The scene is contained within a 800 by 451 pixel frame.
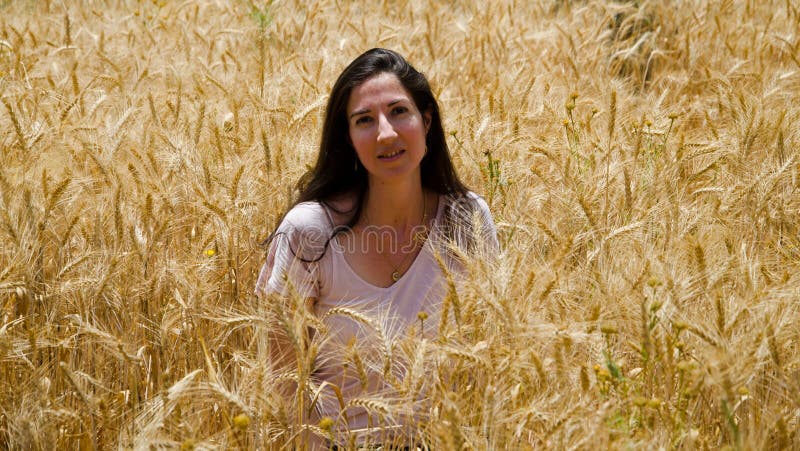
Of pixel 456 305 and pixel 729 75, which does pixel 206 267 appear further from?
pixel 729 75

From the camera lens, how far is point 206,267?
6.98ft

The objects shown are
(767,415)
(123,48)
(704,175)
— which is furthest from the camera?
(123,48)

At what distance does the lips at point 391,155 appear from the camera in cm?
210

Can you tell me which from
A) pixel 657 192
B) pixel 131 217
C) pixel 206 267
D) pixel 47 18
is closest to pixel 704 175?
pixel 657 192

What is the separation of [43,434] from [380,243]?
1020mm

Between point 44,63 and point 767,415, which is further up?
point 44,63

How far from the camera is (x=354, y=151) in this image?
92.0 inches

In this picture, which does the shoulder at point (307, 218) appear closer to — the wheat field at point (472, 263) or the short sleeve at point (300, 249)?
the short sleeve at point (300, 249)

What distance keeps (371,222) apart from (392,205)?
0.27ft

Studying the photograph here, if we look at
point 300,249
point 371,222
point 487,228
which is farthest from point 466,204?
point 300,249

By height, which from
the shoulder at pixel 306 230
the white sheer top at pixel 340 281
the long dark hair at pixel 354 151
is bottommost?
the white sheer top at pixel 340 281

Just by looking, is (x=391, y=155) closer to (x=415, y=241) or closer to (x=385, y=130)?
(x=385, y=130)

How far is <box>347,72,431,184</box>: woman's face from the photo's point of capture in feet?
6.86

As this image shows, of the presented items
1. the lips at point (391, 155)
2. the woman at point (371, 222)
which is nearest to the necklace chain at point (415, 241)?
the woman at point (371, 222)
